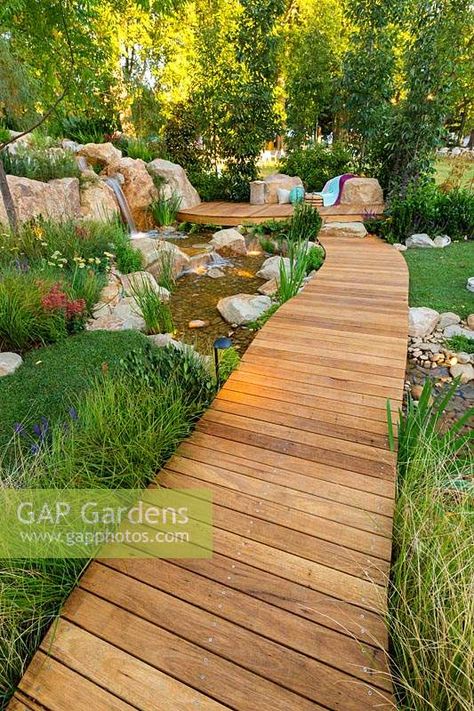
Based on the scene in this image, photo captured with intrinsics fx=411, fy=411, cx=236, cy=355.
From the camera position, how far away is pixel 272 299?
4883 mm

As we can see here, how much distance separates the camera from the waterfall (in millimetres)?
7934

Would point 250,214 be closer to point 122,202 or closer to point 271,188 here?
point 271,188

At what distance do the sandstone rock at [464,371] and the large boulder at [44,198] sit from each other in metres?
5.27

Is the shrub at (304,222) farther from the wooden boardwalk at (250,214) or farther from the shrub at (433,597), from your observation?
the shrub at (433,597)

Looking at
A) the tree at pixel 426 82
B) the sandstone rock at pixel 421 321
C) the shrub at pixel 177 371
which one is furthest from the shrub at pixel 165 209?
the shrub at pixel 177 371

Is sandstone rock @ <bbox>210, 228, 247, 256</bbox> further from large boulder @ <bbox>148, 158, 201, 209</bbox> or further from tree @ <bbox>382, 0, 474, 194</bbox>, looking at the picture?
tree @ <bbox>382, 0, 474, 194</bbox>

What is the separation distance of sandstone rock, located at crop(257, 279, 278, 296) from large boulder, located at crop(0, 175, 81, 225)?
3022 mm

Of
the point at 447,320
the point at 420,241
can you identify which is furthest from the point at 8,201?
the point at 420,241

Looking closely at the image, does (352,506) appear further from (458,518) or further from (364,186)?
(364,186)

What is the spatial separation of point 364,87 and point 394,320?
6.61 metres

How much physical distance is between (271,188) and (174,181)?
218 centimetres

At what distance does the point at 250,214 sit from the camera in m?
8.12

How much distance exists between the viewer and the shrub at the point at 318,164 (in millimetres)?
9768

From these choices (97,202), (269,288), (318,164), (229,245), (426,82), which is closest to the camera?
(269,288)
